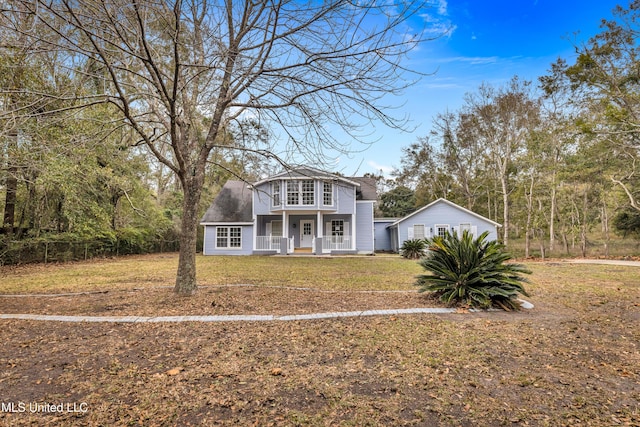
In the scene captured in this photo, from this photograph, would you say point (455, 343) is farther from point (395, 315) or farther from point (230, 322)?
point (230, 322)

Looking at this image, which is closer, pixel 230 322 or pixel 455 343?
pixel 455 343

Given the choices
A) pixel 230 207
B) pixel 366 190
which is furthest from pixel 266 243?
pixel 366 190

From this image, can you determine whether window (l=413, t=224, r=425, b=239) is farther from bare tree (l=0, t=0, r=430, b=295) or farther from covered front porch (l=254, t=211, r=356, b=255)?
bare tree (l=0, t=0, r=430, b=295)

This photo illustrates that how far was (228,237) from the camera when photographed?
2019 cm

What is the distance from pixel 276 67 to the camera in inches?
198

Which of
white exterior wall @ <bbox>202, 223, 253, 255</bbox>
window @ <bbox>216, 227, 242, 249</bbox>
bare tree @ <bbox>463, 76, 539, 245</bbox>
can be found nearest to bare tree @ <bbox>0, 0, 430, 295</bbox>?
white exterior wall @ <bbox>202, 223, 253, 255</bbox>

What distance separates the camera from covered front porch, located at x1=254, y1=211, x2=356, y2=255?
1906 centimetres

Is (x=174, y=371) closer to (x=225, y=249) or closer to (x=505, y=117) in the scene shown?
(x=225, y=249)

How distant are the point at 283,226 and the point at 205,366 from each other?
53.9 feet

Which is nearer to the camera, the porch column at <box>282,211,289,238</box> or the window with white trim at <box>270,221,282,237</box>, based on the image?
the porch column at <box>282,211,289,238</box>

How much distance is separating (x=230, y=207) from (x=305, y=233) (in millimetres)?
5290

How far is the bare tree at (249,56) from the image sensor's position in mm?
3908

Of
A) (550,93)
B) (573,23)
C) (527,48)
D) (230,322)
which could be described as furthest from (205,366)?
(550,93)

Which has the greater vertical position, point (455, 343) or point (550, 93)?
point (550, 93)
